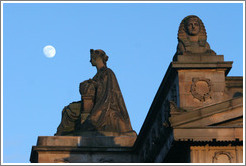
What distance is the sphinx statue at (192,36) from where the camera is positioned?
1647 inches

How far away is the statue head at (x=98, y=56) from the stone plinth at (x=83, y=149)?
6577mm

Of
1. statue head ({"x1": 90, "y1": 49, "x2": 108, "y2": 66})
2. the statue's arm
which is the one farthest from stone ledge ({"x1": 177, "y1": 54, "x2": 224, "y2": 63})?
statue head ({"x1": 90, "y1": 49, "x2": 108, "y2": 66})

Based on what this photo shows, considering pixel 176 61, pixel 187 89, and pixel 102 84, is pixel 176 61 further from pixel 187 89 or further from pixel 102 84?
pixel 102 84

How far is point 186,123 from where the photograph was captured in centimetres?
3631

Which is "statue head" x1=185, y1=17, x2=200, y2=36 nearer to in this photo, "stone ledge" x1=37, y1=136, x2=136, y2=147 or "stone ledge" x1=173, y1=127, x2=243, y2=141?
"stone ledge" x1=173, y1=127, x2=243, y2=141

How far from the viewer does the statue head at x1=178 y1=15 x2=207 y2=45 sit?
42.3 metres

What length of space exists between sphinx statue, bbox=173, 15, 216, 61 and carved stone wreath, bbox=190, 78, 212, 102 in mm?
1690

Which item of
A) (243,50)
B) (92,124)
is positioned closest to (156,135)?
(92,124)

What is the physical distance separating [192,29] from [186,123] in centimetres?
756

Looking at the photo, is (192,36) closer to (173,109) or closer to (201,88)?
(201,88)

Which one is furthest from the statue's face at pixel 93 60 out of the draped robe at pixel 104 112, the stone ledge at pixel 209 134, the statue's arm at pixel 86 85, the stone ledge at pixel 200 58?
the stone ledge at pixel 209 134

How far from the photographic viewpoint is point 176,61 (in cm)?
4116

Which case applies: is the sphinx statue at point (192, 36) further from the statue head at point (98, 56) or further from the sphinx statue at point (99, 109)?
the statue head at point (98, 56)

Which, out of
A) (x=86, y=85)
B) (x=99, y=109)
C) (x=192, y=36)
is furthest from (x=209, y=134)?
(x=86, y=85)
